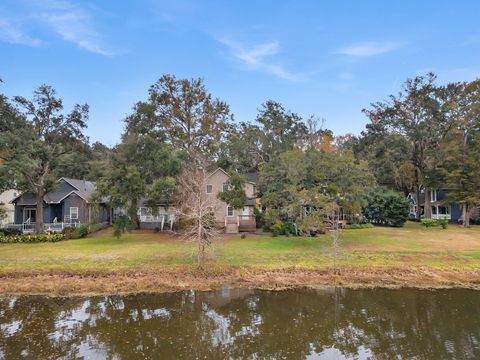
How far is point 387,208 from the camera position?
42250 mm

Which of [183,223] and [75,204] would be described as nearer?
[183,223]

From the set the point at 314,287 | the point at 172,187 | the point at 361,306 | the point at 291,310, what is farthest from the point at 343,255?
the point at 172,187

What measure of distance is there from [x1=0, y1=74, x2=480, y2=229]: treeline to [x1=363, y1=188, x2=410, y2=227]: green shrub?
3.81 m

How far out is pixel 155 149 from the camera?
107ft

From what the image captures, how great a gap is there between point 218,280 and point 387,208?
94.8ft

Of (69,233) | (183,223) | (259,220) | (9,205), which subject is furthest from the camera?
(9,205)

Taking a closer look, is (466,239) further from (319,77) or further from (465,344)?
(465,344)

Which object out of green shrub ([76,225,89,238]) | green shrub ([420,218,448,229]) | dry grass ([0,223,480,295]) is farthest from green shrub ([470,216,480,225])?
green shrub ([76,225,89,238])

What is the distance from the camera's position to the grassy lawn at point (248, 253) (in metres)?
22.3

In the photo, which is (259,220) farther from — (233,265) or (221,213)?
(233,265)

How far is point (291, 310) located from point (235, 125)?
31679 millimetres

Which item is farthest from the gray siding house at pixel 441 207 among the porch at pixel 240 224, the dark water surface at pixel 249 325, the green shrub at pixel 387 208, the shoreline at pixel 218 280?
the dark water surface at pixel 249 325

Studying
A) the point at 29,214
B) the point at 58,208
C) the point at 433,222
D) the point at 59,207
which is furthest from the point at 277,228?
the point at 29,214

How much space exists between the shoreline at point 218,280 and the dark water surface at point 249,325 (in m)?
1.04
